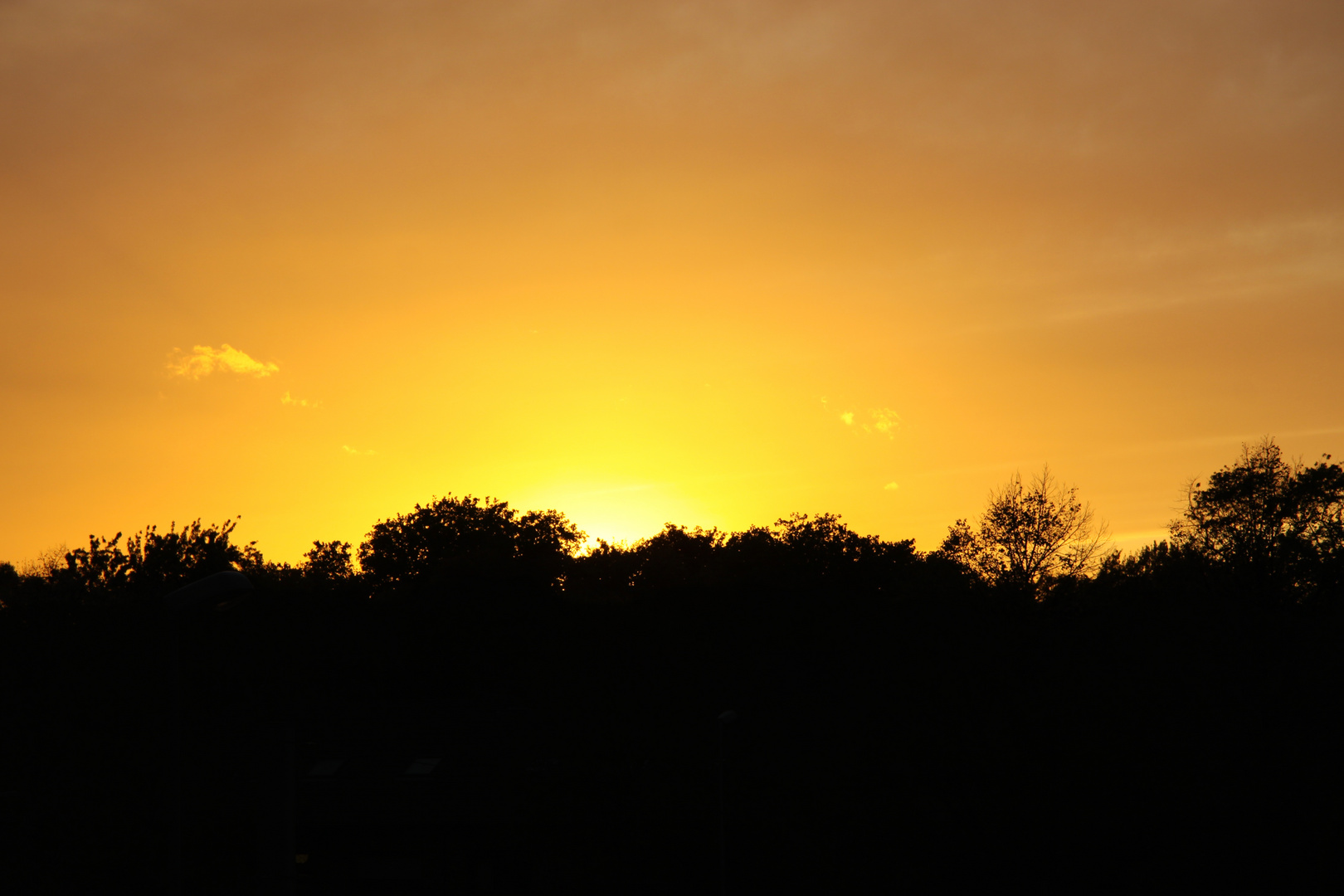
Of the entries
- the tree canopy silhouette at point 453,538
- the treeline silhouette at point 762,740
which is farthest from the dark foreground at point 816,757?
the tree canopy silhouette at point 453,538

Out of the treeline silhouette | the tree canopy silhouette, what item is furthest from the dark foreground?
the tree canopy silhouette

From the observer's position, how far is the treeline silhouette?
1171 inches

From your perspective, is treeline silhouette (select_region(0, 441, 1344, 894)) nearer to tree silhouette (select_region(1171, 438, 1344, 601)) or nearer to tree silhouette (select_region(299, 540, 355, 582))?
tree silhouette (select_region(1171, 438, 1344, 601))

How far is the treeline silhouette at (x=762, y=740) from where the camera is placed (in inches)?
1171

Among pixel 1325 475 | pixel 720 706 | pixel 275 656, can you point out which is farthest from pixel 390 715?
pixel 1325 475

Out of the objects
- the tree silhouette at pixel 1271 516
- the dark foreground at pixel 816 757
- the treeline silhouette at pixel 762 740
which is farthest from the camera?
the tree silhouette at pixel 1271 516

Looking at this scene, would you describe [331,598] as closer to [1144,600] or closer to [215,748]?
[215,748]

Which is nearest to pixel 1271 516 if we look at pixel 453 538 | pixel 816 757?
pixel 816 757

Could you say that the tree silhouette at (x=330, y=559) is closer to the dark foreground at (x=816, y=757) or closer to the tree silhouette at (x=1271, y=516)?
the dark foreground at (x=816, y=757)

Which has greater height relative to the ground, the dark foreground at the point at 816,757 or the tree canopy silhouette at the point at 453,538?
the tree canopy silhouette at the point at 453,538

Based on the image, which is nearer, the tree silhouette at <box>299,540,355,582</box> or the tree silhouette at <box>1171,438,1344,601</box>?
the tree silhouette at <box>1171,438,1344,601</box>

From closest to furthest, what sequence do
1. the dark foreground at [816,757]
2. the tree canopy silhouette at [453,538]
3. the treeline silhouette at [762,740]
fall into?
the treeline silhouette at [762,740]
the dark foreground at [816,757]
the tree canopy silhouette at [453,538]

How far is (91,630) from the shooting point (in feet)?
119

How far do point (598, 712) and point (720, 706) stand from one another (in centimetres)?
659
